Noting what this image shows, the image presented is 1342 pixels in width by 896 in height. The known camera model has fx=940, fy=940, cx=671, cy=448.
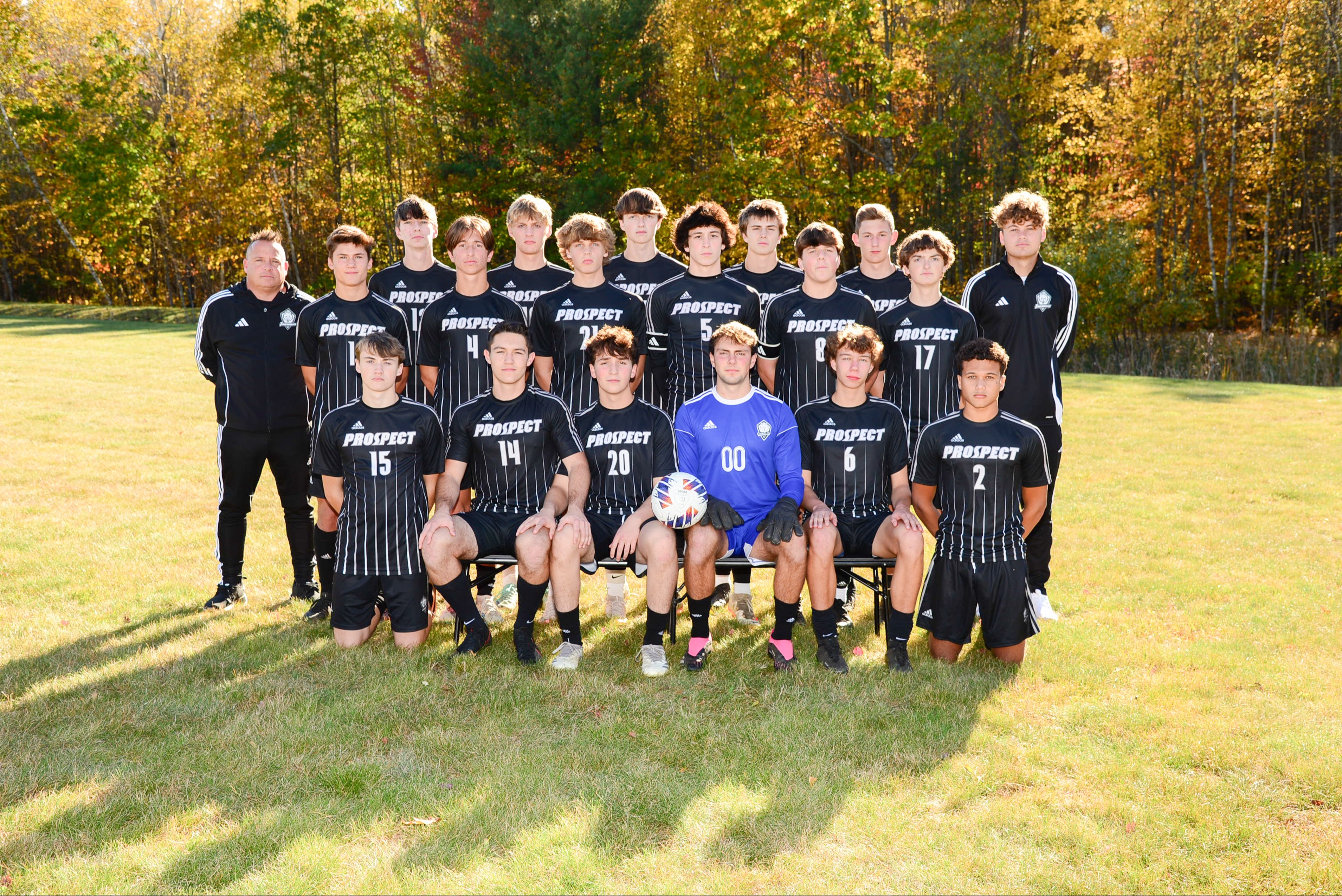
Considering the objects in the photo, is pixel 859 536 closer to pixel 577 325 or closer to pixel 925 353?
pixel 925 353

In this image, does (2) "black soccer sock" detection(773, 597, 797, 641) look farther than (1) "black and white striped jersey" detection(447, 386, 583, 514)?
No

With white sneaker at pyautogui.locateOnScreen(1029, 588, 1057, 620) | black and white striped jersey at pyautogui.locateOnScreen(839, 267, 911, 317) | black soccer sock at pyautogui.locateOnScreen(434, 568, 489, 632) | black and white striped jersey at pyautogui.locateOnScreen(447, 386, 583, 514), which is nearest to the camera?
black soccer sock at pyautogui.locateOnScreen(434, 568, 489, 632)

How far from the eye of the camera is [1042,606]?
17.9 ft

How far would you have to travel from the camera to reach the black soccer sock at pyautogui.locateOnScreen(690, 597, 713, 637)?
4734 millimetres

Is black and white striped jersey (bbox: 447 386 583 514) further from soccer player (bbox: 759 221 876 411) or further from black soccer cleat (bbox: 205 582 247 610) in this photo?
black soccer cleat (bbox: 205 582 247 610)

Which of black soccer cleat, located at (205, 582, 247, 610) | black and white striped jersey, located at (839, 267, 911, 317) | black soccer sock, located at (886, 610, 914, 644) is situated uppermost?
black and white striped jersey, located at (839, 267, 911, 317)

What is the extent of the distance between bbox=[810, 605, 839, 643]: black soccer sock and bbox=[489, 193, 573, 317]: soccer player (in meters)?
2.57

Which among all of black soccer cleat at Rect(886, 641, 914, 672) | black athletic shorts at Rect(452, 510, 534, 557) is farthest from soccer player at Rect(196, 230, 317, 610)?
black soccer cleat at Rect(886, 641, 914, 672)

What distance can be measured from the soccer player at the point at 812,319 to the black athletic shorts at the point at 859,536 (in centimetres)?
82

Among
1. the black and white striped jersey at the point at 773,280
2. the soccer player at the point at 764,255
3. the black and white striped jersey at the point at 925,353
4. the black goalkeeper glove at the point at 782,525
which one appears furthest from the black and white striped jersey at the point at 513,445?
the black and white striped jersey at the point at 925,353

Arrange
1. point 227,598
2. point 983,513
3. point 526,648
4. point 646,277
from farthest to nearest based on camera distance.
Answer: point 646,277 → point 227,598 → point 526,648 → point 983,513

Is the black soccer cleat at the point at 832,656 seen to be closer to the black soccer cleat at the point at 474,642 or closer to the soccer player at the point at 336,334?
the black soccer cleat at the point at 474,642

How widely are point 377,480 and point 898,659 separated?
2.79 m

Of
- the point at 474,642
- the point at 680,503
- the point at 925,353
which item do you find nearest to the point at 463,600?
the point at 474,642
